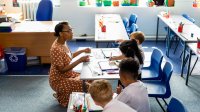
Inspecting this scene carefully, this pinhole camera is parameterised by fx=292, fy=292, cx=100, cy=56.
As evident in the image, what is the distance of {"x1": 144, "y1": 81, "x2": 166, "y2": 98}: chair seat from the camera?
3686mm

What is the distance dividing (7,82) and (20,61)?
2.01 ft

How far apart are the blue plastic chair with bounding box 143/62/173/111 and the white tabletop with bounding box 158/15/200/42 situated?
1.54m

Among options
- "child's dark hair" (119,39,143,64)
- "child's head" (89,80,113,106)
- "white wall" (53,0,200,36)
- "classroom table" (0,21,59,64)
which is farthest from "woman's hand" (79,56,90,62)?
"white wall" (53,0,200,36)

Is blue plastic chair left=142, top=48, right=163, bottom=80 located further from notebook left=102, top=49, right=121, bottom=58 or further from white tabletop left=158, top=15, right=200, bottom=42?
white tabletop left=158, top=15, right=200, bottom=42

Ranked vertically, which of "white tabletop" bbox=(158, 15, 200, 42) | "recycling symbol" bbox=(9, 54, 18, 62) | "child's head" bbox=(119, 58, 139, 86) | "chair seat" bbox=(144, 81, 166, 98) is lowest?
"chair seat" bbox=(144, 81, 166, 98)

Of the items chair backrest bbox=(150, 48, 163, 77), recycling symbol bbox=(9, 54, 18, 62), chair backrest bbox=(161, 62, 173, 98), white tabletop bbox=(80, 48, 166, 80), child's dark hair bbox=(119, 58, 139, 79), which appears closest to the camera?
child's dark hair bbox=(119, 58, 139, 79)

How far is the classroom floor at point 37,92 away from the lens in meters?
4.35

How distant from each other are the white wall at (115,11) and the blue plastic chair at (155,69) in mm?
3296

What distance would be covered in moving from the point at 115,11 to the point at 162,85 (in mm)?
3995

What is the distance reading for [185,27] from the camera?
20.0ft

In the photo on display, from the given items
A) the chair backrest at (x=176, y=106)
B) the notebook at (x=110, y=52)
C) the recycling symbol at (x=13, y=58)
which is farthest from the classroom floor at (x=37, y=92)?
the chair backrest at (x=176, y=106)

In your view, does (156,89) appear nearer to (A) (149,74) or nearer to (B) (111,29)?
(A) (149,74)

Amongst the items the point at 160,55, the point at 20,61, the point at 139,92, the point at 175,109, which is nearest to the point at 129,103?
the point at 139,92

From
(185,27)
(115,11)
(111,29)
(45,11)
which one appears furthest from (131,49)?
(115,11)
